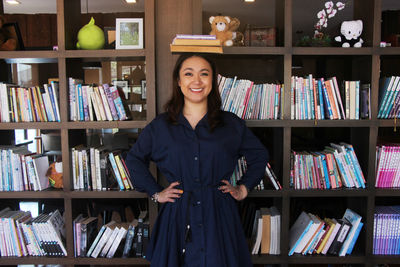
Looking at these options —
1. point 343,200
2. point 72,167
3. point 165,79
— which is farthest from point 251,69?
point 72,167

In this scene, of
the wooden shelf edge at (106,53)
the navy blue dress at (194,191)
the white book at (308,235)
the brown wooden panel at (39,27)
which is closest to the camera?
the navy blue dress at (194,191)

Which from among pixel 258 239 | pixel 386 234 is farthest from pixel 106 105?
pixel 386 234

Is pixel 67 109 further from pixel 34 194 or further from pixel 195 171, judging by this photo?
pixel 195 171

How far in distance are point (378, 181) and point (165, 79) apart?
4.94 ft

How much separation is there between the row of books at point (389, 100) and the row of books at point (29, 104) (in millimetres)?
2035

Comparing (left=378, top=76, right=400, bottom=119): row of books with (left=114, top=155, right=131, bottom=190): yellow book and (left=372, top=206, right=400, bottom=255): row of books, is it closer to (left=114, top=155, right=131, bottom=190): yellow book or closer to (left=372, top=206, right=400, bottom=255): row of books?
(left=372, top=206, right=400, bottom=255): row of books

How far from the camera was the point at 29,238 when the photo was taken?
2.11 meters

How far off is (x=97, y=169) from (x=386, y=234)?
190 centimetres

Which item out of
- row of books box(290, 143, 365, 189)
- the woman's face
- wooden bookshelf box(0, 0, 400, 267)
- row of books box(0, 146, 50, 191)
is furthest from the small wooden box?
row of books box(0, 146, 50, 191)

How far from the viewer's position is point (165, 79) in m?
2.09

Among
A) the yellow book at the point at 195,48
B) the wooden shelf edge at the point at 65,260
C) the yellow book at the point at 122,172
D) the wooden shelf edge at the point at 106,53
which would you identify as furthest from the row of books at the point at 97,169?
the yellow book at the point at 195,48

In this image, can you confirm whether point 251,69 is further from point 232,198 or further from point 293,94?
point 232,198

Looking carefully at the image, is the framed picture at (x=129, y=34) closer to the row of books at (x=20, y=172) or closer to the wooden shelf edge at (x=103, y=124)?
the wooden shelf edge at (x=103, y=124)

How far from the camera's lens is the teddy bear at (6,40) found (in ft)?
6.87
